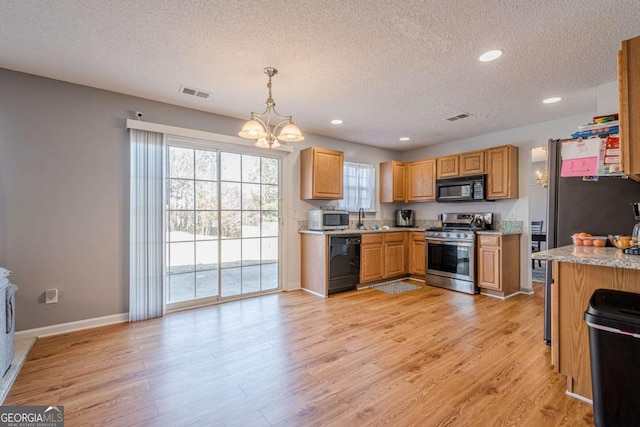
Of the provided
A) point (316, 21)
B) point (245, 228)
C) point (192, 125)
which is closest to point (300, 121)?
point (192, 125)

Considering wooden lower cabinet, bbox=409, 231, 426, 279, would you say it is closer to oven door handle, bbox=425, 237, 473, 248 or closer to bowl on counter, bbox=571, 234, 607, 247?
oven door handle, bbox=425, 237, 473, 248

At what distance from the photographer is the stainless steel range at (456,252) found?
4324mm

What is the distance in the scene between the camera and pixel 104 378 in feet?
6.88

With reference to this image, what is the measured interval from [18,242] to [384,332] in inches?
137

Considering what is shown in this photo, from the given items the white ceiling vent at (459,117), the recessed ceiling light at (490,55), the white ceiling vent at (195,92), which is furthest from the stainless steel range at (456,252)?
the white ceiling vent at (195,92)

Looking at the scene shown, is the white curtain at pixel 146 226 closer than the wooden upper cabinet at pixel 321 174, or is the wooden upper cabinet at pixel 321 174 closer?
the white curtain at pixel 146 226

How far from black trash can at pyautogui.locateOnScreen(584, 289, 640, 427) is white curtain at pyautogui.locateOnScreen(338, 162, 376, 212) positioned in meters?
3.86

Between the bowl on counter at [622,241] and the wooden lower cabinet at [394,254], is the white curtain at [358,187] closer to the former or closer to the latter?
the wooden lower cabinet at [394,254]

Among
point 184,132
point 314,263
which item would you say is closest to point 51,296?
point 184,132

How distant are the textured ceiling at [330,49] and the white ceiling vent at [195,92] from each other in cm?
10

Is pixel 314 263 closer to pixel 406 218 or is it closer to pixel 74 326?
pixel 406 218

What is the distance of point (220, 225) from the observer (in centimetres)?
393

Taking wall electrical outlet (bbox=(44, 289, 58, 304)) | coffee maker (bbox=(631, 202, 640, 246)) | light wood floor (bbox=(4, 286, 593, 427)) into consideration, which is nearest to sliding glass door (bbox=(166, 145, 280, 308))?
light wood floor (bbox=(4, 286, 593, 427))

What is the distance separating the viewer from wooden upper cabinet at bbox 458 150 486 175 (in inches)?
180
